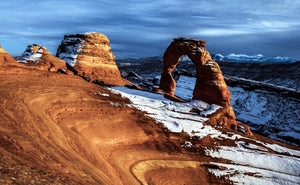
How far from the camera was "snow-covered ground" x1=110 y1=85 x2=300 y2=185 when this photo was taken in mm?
10039

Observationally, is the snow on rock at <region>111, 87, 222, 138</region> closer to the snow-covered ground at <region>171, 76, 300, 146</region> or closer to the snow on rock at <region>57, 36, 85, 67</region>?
the snow on rock at <region>57, 36, 85, 67</region>

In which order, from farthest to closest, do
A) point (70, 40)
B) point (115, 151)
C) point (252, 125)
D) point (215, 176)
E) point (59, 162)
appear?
point (252, 125), point (70, 40), point (215, 176), point (115, 151), point (59, 162)

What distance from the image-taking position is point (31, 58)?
54.5 ft

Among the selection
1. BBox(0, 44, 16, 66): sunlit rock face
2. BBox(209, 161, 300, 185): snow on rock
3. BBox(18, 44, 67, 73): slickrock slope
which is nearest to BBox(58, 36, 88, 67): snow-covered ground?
BBox(18, 44, 67, 73): slickrock slope

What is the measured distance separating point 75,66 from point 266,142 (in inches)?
774

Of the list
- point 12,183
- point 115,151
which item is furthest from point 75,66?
point 12,183

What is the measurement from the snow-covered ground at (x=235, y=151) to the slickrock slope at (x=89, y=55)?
9.11m

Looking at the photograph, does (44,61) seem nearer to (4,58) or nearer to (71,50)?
(4,58)

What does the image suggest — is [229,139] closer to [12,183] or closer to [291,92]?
[12,183]

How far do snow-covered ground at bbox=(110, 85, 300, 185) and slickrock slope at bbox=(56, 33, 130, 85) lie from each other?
9.11 m

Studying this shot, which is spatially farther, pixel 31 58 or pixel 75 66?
pixel 75 66

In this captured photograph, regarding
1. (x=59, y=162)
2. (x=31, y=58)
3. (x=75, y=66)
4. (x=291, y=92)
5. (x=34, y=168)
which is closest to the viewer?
(x=34, y=168)

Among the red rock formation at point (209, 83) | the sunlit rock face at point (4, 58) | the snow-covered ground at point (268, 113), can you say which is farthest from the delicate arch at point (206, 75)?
the sunlit rock face at point (4, 58)

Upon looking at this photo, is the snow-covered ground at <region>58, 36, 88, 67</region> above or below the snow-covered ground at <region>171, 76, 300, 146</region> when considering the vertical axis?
above
